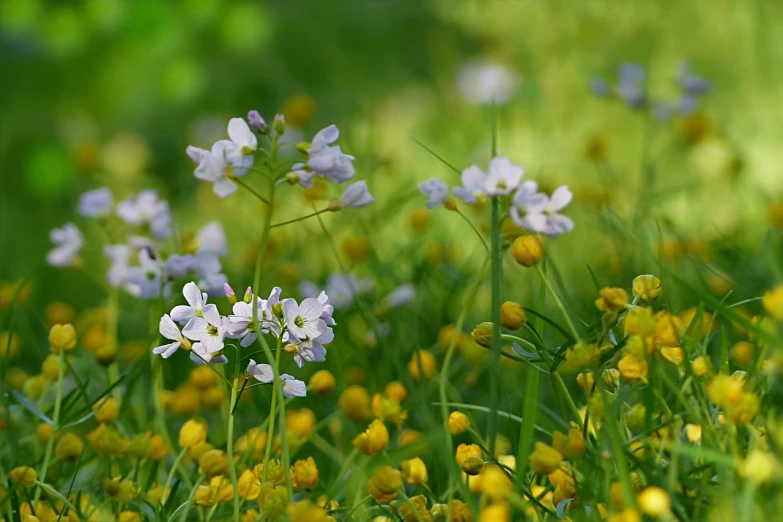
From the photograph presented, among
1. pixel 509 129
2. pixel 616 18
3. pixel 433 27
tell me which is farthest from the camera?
pixel 433 27

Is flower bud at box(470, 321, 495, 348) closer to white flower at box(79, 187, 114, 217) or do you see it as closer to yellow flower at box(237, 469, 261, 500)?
yellow flower at box(237, 469, 261, 500)

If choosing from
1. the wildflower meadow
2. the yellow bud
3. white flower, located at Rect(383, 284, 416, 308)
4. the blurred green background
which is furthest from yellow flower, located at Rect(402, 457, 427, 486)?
the blurred green background

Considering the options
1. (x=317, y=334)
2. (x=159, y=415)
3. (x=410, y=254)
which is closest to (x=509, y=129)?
(x=410, y=254)

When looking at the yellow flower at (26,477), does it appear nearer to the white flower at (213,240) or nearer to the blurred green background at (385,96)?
the white flower at (213,240)

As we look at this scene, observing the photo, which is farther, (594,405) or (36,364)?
(36,364)

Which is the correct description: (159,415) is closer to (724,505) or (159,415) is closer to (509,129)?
(724,505)

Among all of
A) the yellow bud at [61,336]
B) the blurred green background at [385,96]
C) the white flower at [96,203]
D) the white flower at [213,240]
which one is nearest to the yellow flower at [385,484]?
the yellow bud at [61,336]
